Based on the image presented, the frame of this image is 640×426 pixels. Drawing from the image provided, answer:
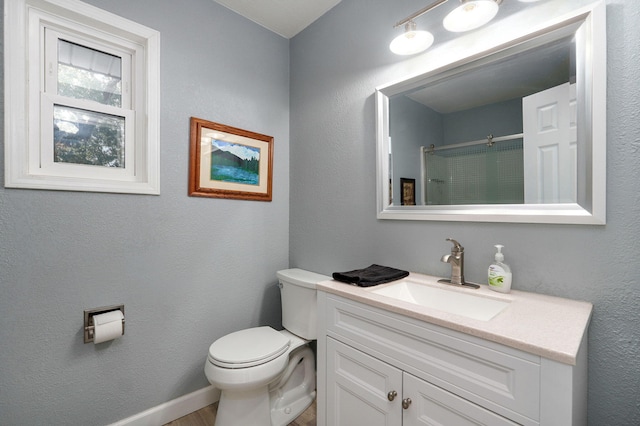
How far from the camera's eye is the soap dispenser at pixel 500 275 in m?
1.09

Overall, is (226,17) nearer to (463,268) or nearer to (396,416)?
(463,268)

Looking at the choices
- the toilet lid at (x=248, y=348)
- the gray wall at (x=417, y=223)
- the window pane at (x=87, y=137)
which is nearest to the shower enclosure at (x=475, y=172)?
the gray wall at (x=417, y=223)

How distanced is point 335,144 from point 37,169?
1524 millimetres

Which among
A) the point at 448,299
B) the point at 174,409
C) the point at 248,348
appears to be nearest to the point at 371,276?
the point at 448,299

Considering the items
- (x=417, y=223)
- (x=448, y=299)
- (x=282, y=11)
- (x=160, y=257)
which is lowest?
(x=448, y=299)

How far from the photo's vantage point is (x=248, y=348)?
4.76ft

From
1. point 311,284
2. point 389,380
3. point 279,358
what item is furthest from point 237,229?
point 389,380

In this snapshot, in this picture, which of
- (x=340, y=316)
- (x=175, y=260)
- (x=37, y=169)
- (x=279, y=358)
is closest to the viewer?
(x=340, y=316)

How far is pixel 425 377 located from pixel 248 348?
3.00ft

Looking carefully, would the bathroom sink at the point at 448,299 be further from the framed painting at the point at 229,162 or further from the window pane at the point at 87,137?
the window pane at the point at 87,137

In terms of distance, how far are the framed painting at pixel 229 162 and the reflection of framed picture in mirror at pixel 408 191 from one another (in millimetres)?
988

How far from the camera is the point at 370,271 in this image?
139 centimetres

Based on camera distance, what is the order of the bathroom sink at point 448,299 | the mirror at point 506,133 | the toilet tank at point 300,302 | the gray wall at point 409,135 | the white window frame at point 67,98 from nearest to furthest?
the mirror at point 506,133 < the bathroom sink at point 448,299 < the white window frame at point 67,98 < the gray wall at point 409,135 < the toilet tank at point 300,302

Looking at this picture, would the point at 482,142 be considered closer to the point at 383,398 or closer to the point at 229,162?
the point at 383,398
